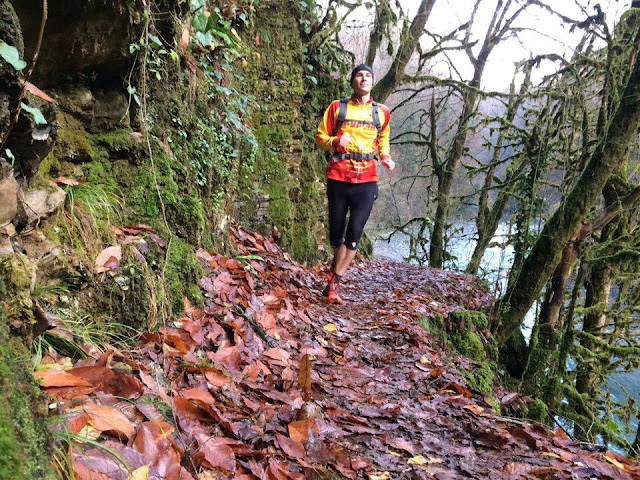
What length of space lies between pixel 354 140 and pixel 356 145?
62 millimetres

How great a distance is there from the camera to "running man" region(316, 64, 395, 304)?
437 cm

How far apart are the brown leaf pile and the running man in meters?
1.32

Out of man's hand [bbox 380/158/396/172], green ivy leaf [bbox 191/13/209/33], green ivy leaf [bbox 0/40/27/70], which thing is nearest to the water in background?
man's hand [bbox 380/158/396/172]

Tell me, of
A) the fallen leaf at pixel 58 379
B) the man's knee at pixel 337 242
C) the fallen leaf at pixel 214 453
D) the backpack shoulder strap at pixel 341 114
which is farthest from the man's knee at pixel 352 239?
the fallen leaf at pixel 58 379

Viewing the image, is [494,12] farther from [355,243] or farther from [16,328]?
[16,328]

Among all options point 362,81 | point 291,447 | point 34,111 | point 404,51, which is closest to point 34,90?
point 34,111

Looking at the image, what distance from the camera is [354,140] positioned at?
14.5 ft

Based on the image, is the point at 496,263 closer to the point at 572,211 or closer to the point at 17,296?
the point at 572,211

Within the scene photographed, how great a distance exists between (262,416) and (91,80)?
2.36 m

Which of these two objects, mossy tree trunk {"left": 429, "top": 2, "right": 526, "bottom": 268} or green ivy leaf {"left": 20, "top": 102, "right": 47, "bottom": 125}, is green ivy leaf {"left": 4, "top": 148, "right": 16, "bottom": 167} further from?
mossy tree trunk {"left": 429, "top": 2, "right": 526, "bottom": 268}

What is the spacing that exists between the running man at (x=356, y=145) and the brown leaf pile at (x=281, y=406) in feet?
4.34

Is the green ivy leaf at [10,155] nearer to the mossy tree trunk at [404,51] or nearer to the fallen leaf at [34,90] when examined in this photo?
the fallen leaf at [34,90]

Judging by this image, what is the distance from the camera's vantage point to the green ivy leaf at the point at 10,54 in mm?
1161

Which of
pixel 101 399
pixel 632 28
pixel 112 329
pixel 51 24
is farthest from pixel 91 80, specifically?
pixel 632 28
